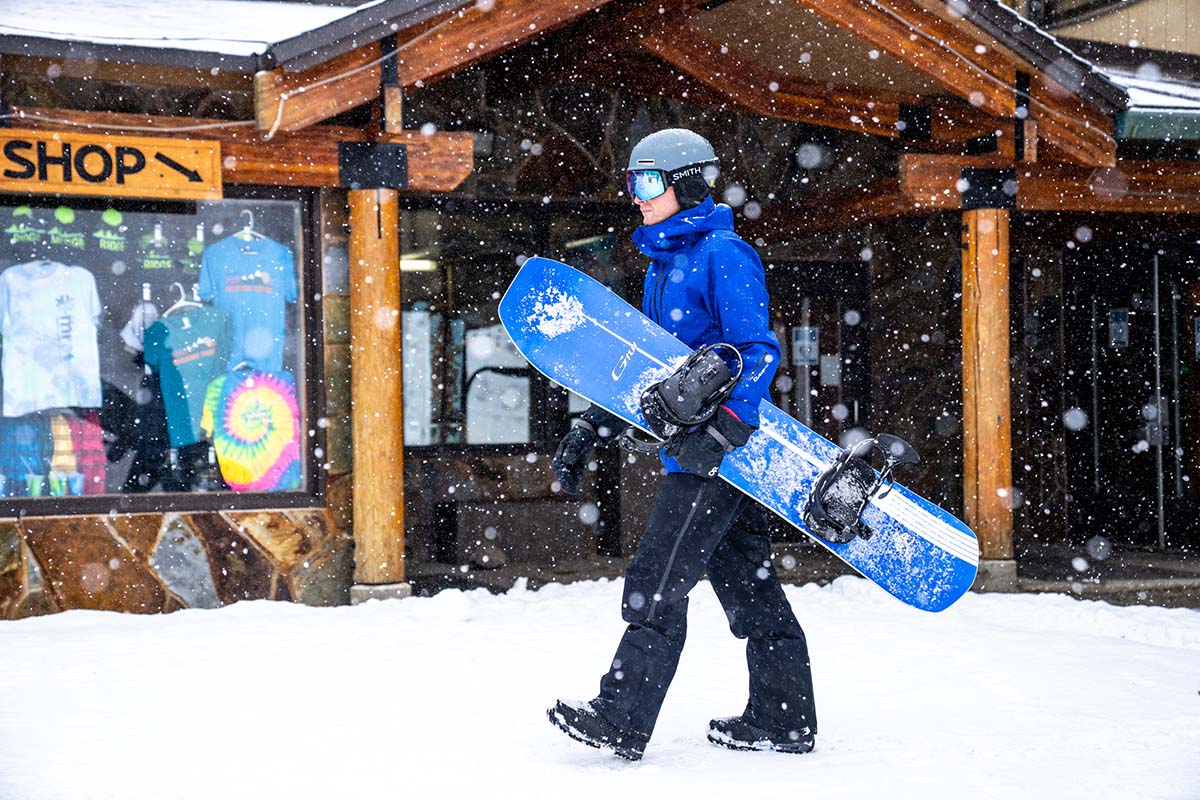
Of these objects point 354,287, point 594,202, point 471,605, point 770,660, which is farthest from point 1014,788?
point 594,202

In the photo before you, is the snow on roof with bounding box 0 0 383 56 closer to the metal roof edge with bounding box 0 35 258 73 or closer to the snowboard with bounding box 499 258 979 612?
the metal roof edge with bounding box 0 35 258 73

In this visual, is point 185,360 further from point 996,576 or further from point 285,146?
point 996,576

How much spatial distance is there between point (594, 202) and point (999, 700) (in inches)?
224

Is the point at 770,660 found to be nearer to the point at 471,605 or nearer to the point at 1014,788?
the point at 1014,788

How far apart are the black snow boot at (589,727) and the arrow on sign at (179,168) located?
437cm

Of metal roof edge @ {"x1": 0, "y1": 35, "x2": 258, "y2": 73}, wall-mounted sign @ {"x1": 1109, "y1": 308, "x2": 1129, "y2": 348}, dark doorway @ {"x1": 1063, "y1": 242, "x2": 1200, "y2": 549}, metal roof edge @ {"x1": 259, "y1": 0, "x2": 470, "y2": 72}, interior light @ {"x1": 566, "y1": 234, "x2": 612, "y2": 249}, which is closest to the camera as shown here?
metal roof edge @ {"x1": 0, "y1": 35, "x2": 258, "y2": 73}

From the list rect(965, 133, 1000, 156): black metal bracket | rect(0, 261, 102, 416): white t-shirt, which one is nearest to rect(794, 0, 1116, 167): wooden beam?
rect(965, 133, 1000, 156): black metal bracket

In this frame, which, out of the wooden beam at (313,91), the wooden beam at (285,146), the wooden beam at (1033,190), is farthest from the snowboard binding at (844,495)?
the wooden beam at (1033,190)

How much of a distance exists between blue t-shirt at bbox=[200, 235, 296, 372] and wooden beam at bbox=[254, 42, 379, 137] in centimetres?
91

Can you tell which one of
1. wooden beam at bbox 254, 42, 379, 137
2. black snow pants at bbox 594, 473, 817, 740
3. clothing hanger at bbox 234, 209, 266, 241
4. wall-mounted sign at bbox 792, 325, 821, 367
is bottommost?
black snow pants at bbox 594, 473, 817, 740

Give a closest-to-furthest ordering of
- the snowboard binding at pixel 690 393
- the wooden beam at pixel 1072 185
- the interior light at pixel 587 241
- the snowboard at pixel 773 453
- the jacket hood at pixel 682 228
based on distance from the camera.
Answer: the snowboard binding at pixel 690 393 → the jacket hood at pixel 682 228 → the snowboard at pixel 773 453 → the wooden beam at pixel 1072 185 → the interior light at pixel 587 241

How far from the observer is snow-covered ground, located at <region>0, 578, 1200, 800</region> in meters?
3.71

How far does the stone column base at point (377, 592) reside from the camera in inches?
289

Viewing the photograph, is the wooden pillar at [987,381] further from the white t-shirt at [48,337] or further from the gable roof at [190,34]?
the white t-shirt at [48,337]
